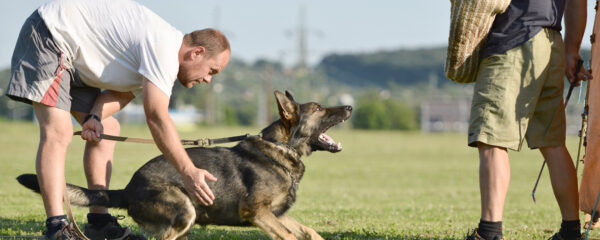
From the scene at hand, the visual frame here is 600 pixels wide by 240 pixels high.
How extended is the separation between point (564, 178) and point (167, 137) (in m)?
3.25

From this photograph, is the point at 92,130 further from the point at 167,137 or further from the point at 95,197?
the point at 167,137

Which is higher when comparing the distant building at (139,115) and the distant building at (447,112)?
the distant building at (139,115)

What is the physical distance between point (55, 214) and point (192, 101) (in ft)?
392

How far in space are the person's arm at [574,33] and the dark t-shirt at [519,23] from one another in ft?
1.39

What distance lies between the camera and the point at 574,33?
19.0ft

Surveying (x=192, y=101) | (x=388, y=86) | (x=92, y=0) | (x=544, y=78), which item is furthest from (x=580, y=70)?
(x=388, y=86)

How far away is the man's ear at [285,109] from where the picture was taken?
20.3 feet

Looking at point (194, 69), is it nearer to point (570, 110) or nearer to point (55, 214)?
point (55, 214)

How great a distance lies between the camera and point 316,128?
21.1ft

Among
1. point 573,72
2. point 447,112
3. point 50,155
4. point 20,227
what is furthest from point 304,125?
point 447,112

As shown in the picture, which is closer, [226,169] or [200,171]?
[200,171]

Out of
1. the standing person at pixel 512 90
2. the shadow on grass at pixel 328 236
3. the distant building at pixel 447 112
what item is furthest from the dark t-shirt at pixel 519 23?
the distant building at pixel 447 112

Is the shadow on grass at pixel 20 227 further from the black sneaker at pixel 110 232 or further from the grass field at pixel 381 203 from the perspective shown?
the black sneaker at pixel 110 232

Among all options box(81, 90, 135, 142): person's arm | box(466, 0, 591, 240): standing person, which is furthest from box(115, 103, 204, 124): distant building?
box(466, 0, 591, 240): standing person
